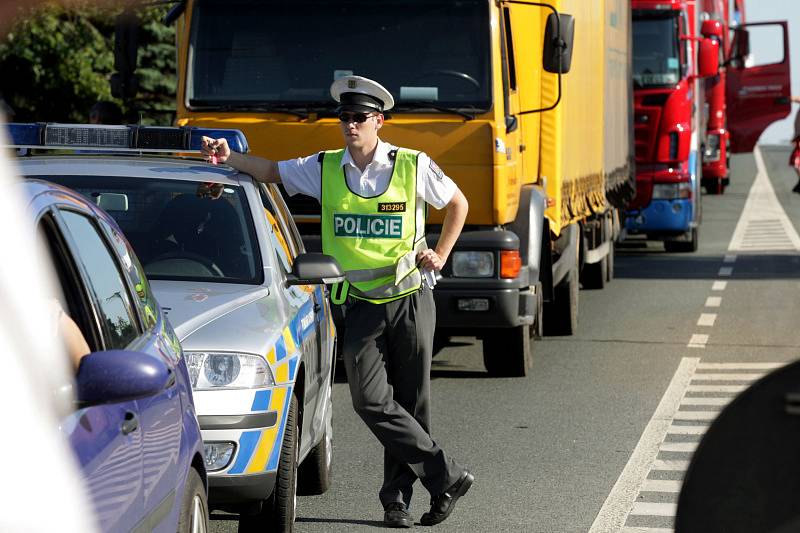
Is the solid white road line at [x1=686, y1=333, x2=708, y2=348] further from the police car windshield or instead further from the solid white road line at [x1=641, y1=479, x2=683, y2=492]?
the police car windshield

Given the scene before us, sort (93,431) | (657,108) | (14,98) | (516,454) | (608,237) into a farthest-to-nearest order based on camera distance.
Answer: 1. (14,98)
2. (657,108)
3. (608,237)
4. (516,454)
5. (93,431)

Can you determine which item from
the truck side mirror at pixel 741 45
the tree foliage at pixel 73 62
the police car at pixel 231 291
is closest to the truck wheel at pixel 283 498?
the police car at pixel 231 291

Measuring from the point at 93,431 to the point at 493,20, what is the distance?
796cm

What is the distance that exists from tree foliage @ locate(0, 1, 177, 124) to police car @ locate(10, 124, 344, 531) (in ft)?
84.0

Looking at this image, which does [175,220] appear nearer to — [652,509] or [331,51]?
[652,509]

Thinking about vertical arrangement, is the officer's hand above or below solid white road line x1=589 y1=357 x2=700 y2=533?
above

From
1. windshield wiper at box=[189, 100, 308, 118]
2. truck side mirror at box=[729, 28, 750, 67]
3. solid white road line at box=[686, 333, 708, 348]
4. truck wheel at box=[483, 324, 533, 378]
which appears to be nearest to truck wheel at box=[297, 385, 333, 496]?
windshield wiper at box=[189, 100, 308, 118]

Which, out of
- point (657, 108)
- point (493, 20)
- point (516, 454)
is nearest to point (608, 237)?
point (657, 108)

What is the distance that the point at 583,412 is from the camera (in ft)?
34.3

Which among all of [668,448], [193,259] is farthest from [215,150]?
[668,448]

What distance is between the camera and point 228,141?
25.5 feet

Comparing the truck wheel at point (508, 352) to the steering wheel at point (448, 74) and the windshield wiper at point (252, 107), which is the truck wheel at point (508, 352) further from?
the windshield wiper at point (252, 107)

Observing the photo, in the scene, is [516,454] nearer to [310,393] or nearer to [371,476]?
[371,476]

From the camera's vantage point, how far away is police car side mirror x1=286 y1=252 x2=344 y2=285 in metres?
6.86
